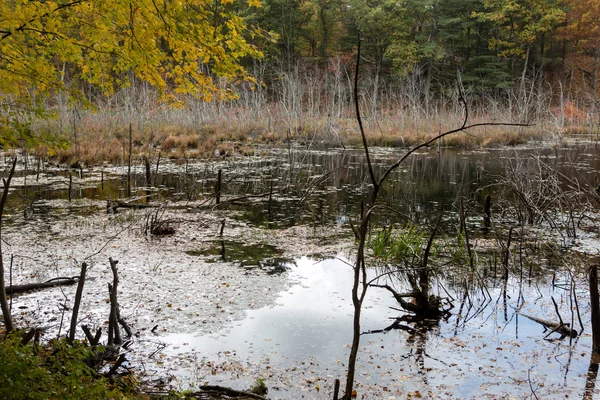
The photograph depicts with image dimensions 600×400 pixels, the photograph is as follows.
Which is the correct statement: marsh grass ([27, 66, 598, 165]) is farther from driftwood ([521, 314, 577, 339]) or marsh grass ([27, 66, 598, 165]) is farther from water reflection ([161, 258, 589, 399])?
driftwood ([521, 314, 577, 339])

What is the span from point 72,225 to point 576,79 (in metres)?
48.0

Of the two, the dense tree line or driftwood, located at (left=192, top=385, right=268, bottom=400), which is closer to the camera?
driftwood, located at (left=192, top=385, right=268, bottom=400)

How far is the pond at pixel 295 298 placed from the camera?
429 cm

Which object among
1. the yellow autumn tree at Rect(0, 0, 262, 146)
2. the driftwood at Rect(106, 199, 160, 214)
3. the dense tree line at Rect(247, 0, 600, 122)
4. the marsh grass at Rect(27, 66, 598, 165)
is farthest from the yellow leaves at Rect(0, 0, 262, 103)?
the dense tree line at Rect(247, 0, 600, 122)

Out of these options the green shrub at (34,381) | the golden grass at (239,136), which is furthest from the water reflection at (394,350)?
the golden grass at (239,136)

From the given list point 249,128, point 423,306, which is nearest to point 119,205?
point 423,306

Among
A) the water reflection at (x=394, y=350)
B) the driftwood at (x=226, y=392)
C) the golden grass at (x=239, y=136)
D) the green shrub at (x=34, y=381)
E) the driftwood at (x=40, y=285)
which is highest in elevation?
the golden grass at (x=239, y=136)

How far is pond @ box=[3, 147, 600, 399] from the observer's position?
14.1 feet

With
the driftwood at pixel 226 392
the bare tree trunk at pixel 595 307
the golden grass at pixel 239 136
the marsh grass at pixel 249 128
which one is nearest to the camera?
the driftwood at pixel 226 392

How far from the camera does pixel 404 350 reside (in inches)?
188

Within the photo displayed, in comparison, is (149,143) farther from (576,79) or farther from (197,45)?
(576,79)

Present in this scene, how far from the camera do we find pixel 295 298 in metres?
6.07

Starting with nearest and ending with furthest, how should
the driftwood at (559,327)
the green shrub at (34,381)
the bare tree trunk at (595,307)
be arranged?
the green shrub at (34,381)
the bare tree trunk at (595,307)
the driftwood at (559,327)

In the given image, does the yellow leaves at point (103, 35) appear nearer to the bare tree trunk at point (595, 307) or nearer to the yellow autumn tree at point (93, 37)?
the yellow autumn tree at point (93, 37)
